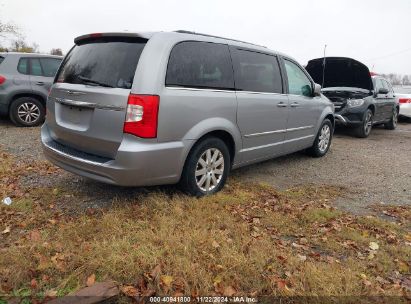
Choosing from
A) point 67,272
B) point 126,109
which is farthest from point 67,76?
point 67,272

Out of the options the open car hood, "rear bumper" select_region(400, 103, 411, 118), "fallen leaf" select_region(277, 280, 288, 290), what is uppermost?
the open car hood

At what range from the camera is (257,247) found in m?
3.06

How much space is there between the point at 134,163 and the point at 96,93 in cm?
77

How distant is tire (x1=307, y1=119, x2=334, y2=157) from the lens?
6.61 meters

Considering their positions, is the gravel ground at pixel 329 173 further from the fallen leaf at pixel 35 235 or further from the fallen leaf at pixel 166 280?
the fallen leaf at pixel 166 280

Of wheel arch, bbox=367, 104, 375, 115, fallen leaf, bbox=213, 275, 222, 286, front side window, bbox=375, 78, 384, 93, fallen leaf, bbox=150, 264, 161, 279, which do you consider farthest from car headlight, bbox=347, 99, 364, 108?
fallen leaf, bbox=150, 264, 161, 279

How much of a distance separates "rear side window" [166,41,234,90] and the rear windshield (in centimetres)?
37

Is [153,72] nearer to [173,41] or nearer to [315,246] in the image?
[173,41]

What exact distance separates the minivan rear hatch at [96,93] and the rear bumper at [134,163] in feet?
0.37

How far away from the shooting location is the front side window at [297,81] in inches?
218

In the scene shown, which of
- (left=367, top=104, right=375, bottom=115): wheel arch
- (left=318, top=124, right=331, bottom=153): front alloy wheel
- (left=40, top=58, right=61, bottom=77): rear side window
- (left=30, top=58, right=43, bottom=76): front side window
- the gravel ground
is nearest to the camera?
the gravel ground

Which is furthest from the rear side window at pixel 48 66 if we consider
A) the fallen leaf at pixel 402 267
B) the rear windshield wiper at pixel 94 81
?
the fallen leaf at pixel 402 267

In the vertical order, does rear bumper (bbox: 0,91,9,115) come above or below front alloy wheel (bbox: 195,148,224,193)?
above

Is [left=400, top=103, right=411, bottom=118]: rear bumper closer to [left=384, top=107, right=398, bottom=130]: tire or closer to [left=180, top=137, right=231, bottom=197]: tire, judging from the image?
[left=384, top=107, right=398, bottom=130]: tire
